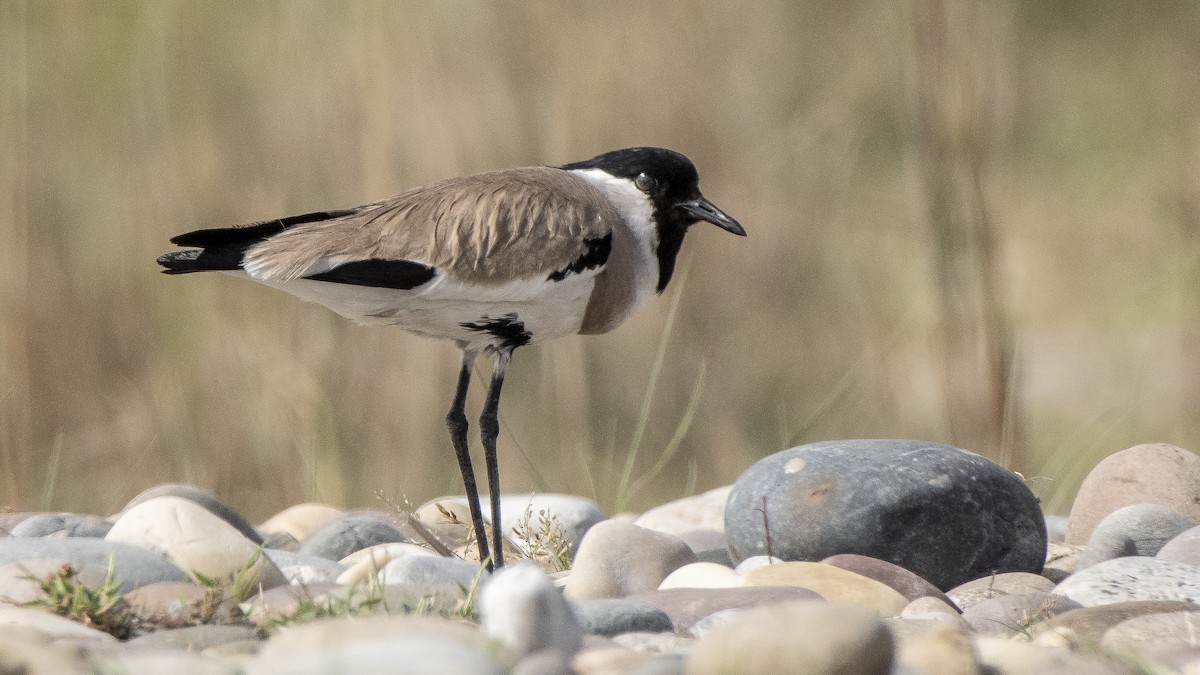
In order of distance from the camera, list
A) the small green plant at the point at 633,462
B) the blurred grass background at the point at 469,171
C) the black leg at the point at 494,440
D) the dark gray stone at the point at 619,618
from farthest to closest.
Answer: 1. the blurred grass background at the point at 469,171
2. the small green plant at the point at 633,462
3. the black leg at the point at 494,440
4. the dark gray stone at the point at 619,618

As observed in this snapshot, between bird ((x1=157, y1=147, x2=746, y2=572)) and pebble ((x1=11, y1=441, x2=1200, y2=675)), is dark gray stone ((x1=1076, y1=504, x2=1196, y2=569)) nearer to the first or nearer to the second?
pebble ((x1=11, y1=441, x2=1200, y2=675))

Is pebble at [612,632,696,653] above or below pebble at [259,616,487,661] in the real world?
below

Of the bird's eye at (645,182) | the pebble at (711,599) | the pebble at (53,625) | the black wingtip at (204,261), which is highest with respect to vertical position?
the bird's eye at (645,182)

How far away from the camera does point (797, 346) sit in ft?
18.8

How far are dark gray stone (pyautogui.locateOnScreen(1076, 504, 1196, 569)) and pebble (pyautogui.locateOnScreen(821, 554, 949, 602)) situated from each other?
59 cm

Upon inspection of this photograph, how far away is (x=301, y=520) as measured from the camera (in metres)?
4.55

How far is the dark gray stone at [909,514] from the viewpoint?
3455mm

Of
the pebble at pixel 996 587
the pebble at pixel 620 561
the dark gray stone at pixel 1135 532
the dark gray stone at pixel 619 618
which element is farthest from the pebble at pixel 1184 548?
the dark gray stone at pixel 619 618

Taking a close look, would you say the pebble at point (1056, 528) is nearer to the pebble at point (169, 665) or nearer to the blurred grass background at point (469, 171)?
the blurred grass background at point (469, 171)

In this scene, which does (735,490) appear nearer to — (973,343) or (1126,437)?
(973,343)

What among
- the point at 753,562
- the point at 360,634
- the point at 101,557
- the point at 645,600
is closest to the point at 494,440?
the point at 753,562

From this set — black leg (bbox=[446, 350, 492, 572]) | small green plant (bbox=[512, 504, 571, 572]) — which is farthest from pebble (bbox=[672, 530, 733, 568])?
black leg (bbox=[446, 350, 492, 572])

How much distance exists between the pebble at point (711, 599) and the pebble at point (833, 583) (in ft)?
0.28

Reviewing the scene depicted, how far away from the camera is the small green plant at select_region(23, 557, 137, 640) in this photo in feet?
8.27
